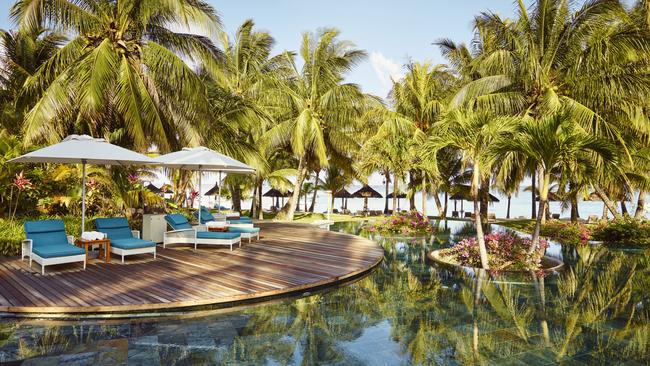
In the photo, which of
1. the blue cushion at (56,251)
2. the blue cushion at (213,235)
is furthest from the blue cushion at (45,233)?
the blue cushion at (213,235)

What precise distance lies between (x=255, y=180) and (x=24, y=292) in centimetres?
1565

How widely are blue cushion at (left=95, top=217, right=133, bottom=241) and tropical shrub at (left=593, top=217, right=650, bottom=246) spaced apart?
48.3ft

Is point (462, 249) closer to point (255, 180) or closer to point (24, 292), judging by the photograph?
point (24, 292)

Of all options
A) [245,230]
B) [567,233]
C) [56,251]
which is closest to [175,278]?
[56,251]

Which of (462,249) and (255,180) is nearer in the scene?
(462,249)

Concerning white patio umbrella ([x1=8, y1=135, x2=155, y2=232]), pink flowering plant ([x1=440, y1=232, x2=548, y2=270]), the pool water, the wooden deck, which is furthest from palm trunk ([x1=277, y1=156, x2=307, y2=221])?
the pool water

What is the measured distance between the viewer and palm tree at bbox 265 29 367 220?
1777 cm

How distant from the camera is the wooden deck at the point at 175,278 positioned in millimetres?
4996

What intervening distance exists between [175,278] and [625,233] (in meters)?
14.6

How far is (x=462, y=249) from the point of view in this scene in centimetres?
901

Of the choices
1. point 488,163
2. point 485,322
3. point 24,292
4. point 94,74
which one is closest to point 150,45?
point 94,74

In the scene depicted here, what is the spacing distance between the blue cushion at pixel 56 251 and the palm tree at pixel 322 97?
11.5 meters

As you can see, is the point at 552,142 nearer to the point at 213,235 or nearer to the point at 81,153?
the point at 213,235

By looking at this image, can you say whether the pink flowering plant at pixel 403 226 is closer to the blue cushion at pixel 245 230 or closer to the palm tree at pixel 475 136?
the blue cushion at pixel 245 230
